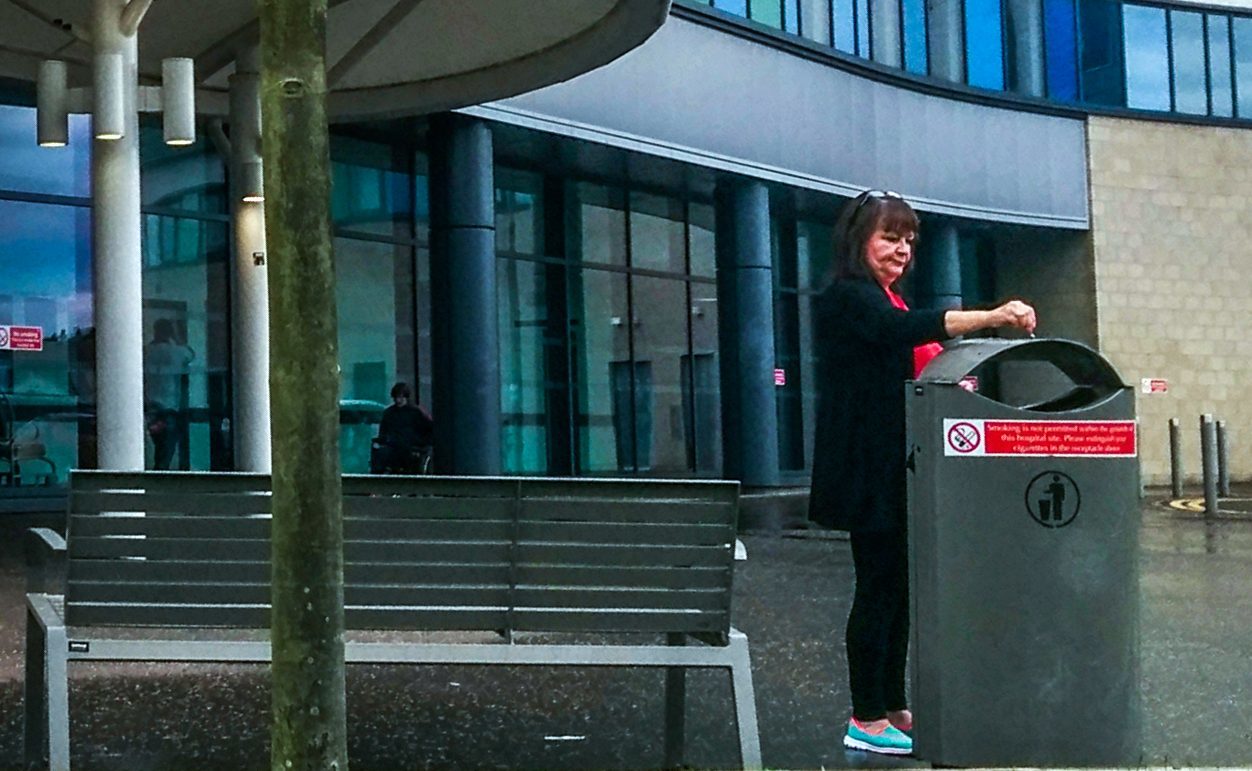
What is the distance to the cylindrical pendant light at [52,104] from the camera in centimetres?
867

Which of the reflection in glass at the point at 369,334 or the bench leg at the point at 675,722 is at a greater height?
the reflection in glass at the point at 369,334

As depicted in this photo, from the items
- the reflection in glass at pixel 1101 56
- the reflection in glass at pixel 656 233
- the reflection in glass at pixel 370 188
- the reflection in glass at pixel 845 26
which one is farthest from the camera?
the reflection in glass at pixel 1101 56

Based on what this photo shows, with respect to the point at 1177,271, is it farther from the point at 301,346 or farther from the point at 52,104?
the point at 301,346

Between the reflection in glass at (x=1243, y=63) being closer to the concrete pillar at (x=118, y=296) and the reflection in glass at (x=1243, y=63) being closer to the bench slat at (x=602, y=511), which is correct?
the concrete pillar at (x=118, y=296)

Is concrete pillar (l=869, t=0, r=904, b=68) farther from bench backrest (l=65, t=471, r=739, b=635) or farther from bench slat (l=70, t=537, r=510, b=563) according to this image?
bench slat (l=70, t=537, r=510, b=563)

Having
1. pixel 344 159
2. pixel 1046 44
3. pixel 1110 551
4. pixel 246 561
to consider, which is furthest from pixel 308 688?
pixel 1046 44

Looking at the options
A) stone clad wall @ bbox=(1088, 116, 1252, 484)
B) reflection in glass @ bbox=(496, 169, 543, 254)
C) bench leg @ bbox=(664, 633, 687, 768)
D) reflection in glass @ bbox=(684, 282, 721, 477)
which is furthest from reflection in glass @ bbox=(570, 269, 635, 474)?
bench leg @ bbox=(664, 633, 687, 768)

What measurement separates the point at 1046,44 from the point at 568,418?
468 inches

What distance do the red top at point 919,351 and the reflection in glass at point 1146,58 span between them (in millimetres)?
27038

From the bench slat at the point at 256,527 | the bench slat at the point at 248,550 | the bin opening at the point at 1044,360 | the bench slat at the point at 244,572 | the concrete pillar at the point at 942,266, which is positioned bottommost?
the bench slat at the point at 244,572

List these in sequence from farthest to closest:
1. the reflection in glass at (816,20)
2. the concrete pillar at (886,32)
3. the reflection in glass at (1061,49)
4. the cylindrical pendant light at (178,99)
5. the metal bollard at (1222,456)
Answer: the reflection in glass at (1061,49)
the concrete pillar at (886,32)
the reflection in glass at (816,20)
the metal bollard at (1222,456)
the cylindrical pendant light at (178,99)

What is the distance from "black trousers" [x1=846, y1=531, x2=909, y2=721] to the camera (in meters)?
4.95

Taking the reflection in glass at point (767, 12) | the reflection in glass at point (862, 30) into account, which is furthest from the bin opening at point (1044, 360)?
the reflection in glass at point (862, 30)

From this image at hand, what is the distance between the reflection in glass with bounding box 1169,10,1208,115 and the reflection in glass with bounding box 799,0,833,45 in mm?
8895
